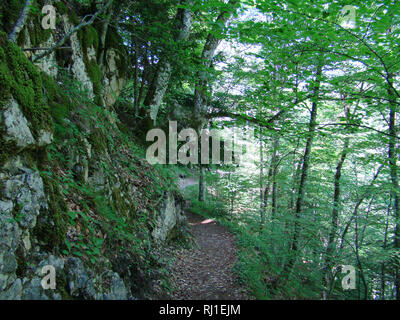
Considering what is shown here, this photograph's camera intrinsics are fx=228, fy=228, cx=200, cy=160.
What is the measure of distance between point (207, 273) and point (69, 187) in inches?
179

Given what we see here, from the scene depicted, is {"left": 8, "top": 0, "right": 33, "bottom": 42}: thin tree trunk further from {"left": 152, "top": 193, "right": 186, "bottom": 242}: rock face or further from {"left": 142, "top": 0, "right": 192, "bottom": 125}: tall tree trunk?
{"left": 152, "top": 193, "right": 186, "bottom": 242}: rock face

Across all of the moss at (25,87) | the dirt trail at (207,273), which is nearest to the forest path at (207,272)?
the dirt trail at (207,273)

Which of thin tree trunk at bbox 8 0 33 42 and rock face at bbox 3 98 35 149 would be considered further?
thin tree trunk at bbox 8 0 33 42

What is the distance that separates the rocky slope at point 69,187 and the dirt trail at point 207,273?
73 centimetres

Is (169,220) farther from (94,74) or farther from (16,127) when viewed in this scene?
(16,127)

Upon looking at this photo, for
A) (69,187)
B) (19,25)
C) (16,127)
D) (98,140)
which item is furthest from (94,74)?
(16,127)

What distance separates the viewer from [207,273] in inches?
254

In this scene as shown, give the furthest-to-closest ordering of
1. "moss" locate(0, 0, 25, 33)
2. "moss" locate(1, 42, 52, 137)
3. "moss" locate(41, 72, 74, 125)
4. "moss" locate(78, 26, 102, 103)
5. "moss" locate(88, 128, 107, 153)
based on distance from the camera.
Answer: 1. "moss" locate(78, 26, 102, 103)
2. "moss" locate(88, 128, 107, 153)
3. "moss" locate(41, 72, 74, 125)
4. "moss" locate(0, 0, 25, 33)
5. "moss" locate(1, 42, 52, 137)

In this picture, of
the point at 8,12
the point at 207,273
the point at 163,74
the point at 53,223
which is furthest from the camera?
the point at 163,74

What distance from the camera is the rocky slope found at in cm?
243

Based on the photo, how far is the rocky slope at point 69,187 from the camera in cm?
243

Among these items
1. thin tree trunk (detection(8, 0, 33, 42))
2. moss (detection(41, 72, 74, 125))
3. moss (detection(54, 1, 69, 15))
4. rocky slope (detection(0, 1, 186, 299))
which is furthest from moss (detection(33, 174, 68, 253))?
moss (detection(54, 1, 69, 15))

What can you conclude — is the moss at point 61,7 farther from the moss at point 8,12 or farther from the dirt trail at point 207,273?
the dirt trail at point 207,273

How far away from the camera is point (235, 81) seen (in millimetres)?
12945
